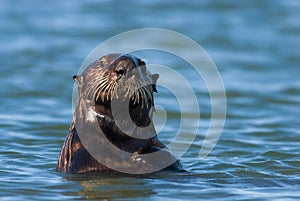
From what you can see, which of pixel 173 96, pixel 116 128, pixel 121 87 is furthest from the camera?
pixel 173 96

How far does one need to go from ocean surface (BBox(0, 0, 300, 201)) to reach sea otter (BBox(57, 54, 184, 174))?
0.42 ft

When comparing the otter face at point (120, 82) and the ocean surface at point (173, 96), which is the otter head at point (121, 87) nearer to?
the otter face at point (120, 82)

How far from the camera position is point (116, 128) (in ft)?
22.6

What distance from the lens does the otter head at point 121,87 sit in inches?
265

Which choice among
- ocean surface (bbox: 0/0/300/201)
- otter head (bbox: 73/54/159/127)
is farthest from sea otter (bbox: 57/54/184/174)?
ocean surface (bbox: 0/0/300/201)

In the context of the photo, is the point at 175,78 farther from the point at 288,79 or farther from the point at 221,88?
the point at 288,79

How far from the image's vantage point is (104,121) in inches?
273

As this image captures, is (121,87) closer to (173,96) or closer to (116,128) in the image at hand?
(116,128)

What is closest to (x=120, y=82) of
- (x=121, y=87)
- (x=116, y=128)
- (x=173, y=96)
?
(x=121, y=87)

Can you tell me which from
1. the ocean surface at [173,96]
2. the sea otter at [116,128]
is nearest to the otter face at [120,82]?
the sea otter at [116,128]

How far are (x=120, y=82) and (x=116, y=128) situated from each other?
0.42 meters

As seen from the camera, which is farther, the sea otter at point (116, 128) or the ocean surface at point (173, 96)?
the ocean surface at point (173, 96)

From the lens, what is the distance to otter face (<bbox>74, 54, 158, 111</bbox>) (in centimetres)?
673

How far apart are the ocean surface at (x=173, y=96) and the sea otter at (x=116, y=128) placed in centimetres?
13
